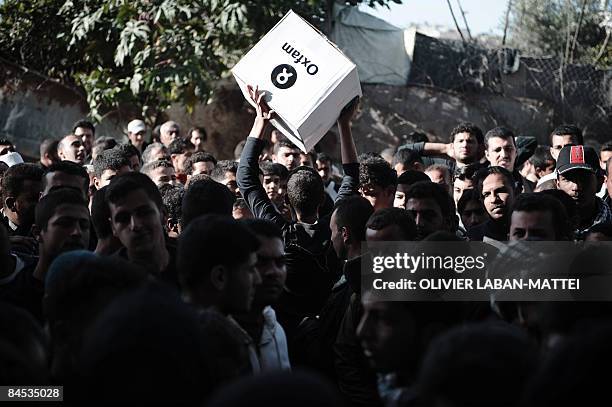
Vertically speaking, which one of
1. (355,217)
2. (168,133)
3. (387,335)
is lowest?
(387,335)

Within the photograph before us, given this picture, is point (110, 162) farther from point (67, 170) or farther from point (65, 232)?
point (65, 232)

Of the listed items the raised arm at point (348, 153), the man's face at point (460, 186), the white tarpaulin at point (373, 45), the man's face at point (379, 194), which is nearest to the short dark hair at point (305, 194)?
the raised arm at point (348, 153)

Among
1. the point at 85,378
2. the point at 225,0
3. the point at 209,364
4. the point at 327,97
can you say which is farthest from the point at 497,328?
the point at 225,0

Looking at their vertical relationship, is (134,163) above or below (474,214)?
above

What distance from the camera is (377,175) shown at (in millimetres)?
6113

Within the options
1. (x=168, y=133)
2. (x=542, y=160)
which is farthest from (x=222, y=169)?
(x=542, y=160)

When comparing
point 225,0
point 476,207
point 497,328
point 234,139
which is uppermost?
point 225,0

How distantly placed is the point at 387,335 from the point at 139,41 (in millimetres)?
8948

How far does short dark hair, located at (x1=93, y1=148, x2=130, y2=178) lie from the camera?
665 cm

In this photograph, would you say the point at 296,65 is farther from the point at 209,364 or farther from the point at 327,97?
the point at 209,364

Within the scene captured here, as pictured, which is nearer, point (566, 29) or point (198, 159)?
point (198, 159)

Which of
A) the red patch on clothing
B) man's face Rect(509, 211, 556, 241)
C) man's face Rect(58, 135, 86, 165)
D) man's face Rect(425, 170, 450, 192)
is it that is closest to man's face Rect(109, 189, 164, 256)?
man's face Rect(509, 211, 556, 241)

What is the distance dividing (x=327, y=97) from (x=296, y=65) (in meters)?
0.26

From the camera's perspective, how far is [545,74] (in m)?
13.4
